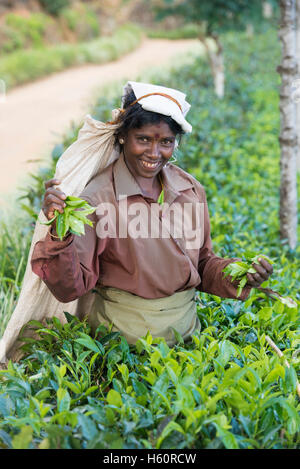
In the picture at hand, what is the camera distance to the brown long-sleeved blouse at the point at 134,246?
6.98 ft

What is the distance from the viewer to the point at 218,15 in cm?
809

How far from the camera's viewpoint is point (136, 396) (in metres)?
1.93

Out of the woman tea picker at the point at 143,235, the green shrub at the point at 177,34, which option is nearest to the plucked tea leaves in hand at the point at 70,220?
the woman tea picker at the point at 143,235

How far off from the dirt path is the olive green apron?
345 centimetres

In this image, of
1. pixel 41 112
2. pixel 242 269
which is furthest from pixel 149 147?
pixel 41 112

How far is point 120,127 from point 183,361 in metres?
0.99

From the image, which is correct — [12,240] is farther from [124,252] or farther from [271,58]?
[271,58]

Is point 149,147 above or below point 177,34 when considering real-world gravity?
below

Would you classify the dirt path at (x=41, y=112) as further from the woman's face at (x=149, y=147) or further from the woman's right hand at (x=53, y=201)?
the woman's right hand at (x=53, y=201)

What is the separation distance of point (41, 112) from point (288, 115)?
26.7 feet

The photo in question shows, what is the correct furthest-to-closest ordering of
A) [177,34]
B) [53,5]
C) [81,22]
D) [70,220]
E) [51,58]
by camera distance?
1. [177,34]
2. [81,22]
3. [53,5]
4. [51,58]
5. [70,220]

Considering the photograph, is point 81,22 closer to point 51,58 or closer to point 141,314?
point 51,58

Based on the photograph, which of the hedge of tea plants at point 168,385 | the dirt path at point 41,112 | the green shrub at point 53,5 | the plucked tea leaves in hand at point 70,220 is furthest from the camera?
the green shrub at point 53,5

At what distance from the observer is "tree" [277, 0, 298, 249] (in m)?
3.78
